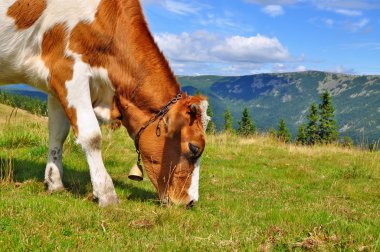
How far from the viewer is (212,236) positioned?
191 inches

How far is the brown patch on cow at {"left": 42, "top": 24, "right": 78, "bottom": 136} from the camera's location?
20.7ft

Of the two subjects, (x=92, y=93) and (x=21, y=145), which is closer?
(x=92, y=93)

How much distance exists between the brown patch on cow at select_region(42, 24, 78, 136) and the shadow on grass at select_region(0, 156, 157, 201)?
1.43 m

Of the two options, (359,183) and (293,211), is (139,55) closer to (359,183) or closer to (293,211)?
(293,211)

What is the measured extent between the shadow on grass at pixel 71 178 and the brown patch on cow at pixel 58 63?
1433 millimetres

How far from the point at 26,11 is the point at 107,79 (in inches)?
60.8

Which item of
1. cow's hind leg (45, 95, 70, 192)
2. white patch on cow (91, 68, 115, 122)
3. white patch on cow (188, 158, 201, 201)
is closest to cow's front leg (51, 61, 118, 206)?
white patch on cow (91, 68, 115, 122)

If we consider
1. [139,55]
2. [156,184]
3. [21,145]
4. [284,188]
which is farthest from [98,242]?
[21,145]

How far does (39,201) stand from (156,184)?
177 centimetres

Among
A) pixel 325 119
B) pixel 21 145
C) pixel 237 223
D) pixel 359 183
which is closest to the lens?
pixel 237 223

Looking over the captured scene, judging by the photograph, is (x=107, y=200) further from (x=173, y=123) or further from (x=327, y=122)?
(x=327, y=122)

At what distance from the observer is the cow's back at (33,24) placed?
6477 mm

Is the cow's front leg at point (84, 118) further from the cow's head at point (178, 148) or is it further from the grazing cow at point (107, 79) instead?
the cow's head at point (178, 148)

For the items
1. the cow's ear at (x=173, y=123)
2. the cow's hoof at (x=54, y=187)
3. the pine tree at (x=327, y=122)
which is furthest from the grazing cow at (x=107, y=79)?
the pine tree at (x=327, y=122)
